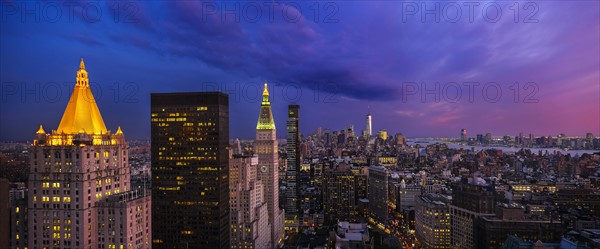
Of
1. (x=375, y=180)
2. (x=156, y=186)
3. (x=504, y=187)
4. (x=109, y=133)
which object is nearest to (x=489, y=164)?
(x=504, y=187)

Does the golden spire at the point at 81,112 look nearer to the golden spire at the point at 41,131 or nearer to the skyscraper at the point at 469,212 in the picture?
the golden spire at the point at 41,131

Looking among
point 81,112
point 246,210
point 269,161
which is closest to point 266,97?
point 269,161

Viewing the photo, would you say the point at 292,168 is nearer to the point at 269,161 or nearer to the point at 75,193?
the point at 269,161

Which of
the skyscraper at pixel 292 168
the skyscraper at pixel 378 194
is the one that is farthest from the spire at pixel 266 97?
the skyscraper at pixel 378 194

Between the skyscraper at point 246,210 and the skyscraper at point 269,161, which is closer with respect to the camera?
the skyscraper at point 246,210

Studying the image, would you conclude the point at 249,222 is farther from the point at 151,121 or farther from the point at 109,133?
the point at 109,133

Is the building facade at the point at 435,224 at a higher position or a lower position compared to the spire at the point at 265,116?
lower

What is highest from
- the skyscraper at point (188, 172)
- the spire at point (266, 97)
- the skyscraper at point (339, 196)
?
the spire at point (266, 97)

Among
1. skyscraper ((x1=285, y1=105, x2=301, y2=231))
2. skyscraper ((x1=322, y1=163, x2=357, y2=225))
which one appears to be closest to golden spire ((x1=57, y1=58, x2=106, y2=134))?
skyscraper ((x1=285, y1=105, x2=301, y2=231))
